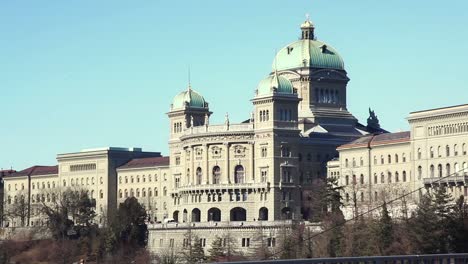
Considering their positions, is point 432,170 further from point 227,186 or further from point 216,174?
point 216,174

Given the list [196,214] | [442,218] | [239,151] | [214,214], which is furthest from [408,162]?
[442,218]

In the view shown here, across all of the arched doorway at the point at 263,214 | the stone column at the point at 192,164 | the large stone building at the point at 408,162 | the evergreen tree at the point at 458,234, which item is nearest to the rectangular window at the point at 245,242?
the arched doorway at the point at 263,214

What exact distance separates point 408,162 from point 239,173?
26279 millimetres

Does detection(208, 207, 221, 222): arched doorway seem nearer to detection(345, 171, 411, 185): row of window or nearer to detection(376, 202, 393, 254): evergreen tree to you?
detection(345, 171, 411, 185): row of window

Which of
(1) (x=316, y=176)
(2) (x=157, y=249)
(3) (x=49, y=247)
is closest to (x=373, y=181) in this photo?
(1) (x=316, y=176)

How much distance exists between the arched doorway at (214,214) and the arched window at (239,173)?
4.92 meters

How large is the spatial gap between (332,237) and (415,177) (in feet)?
118

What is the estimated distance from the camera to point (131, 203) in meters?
193

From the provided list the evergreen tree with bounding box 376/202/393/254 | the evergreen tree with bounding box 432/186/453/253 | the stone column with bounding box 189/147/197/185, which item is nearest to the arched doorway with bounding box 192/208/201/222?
the stone column with bounding box 189/147/197/185

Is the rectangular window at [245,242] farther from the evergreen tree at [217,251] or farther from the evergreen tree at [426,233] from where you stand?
the evergreen tree at [426,233]

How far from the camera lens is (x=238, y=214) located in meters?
190

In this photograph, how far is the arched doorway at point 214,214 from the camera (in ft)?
624

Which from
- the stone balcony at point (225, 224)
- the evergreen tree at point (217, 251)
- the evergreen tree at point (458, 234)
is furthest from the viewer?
the stone balcony at point (225, 224)

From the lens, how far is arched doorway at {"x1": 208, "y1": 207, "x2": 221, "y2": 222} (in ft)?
624
